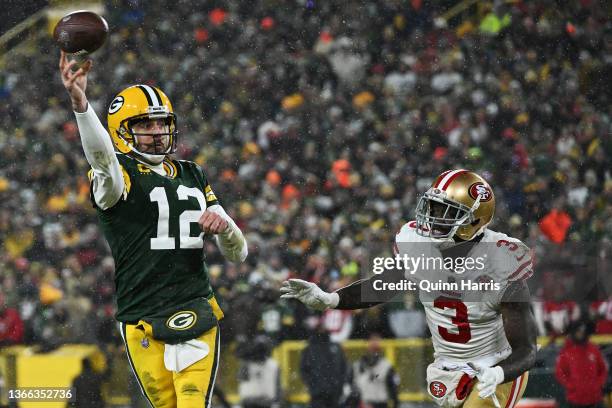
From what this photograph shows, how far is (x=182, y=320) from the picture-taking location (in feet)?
12.0

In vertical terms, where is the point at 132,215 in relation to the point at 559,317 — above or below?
above

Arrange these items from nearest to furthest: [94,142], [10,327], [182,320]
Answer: [94,142] → [182,320] → [10,327]

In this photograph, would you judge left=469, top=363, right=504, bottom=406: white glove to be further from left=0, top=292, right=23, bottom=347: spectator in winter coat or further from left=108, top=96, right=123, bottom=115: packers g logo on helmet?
left=0, top=292, right=23, bottom=347: spectator in winter coat

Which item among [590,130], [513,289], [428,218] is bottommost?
[513,289]

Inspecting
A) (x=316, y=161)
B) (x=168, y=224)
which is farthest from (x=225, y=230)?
(x=316, y=161)

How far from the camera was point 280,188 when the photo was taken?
699 cm

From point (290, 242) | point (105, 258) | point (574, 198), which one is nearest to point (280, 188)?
point (290, 242)

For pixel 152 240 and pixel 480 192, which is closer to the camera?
pixel 152 240

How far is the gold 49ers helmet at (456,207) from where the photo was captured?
3740 millimetres

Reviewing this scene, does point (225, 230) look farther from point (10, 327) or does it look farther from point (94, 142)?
point (10, 327)

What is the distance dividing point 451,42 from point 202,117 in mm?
1806

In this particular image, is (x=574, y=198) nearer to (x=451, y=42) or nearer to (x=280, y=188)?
(x=451, y=42)

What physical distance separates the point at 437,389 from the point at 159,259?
3.55ft

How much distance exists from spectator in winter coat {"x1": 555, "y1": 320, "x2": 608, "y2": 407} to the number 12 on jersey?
3.16 m
